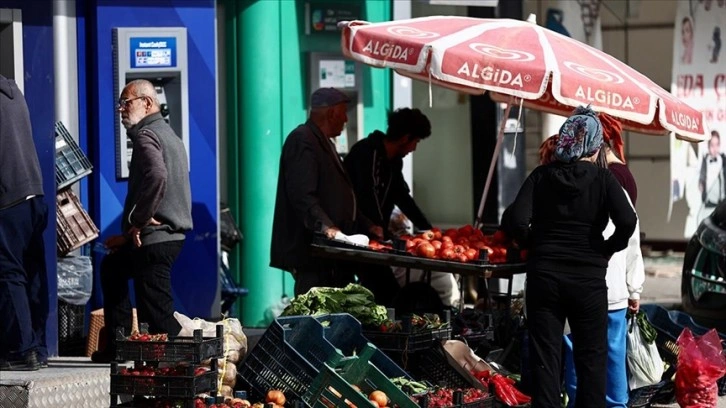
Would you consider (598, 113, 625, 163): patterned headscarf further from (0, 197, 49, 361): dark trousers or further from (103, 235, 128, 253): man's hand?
(0, 197, 49, 361): dark trousers

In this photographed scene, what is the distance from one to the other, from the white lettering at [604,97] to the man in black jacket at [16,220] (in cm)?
319

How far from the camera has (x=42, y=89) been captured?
9344mm

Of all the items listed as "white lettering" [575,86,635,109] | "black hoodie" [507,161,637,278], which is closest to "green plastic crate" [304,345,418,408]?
"black hoodie" [507,161,637,278]

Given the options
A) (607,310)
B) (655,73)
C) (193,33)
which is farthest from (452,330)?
(655,73)

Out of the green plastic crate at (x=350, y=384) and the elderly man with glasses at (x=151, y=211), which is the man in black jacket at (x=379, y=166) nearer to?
the elderly man with glasses at (x=151, y=211)

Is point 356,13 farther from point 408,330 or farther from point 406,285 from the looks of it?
point 408,330

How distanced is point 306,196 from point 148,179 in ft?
4.68

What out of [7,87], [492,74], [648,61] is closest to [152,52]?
[7,87]

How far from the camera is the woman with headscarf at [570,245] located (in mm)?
7977

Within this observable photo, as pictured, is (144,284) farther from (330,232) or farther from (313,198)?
(313,198)

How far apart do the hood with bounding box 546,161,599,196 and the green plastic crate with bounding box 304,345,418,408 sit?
131 cm

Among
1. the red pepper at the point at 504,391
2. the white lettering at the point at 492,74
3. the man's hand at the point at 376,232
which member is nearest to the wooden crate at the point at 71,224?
the man's hand at the point at 376,232

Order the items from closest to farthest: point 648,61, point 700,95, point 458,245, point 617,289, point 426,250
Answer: point 617,289, point 426,250, point 458,245, point 700,95, point 648,61

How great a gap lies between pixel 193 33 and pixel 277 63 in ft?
5.35
